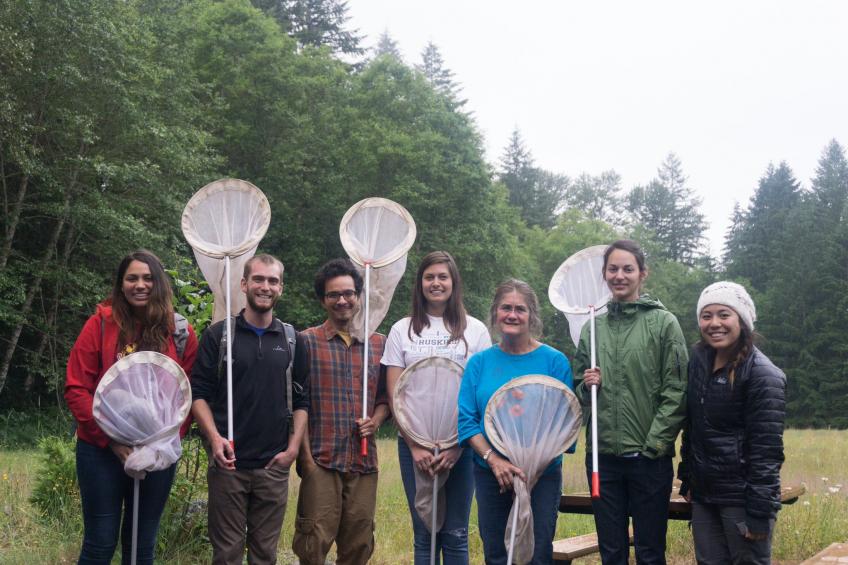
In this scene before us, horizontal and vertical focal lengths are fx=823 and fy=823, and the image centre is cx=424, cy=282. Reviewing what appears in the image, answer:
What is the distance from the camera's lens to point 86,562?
419 cm

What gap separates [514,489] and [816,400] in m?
43.9

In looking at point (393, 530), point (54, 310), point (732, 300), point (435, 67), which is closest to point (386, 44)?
point (435, 67)

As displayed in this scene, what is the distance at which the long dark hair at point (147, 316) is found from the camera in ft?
14.5

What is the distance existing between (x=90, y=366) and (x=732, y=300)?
11.1 feet

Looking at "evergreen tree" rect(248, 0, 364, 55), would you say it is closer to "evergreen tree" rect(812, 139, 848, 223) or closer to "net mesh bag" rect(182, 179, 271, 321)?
"evergreen tree" rect(812, 139, 848, 223)

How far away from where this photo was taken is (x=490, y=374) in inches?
182

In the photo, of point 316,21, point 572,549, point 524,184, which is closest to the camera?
point 572,549

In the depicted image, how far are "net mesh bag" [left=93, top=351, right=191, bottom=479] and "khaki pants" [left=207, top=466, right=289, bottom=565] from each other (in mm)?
317

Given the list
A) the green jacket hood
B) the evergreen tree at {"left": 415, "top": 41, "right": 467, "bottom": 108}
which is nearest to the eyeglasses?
the green jacket hood

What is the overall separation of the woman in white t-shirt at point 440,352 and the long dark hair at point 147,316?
1.30 metres

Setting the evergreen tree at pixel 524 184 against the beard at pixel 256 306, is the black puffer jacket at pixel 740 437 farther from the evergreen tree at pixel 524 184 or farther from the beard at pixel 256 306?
the evergreen tree at pixel 524 184

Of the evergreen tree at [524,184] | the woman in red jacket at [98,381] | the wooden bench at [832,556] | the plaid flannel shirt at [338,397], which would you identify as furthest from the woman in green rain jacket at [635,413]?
the evergreen tree at [524,184]

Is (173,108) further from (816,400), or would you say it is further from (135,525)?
(816,400)

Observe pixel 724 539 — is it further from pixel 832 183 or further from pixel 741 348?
pixel 832 183
